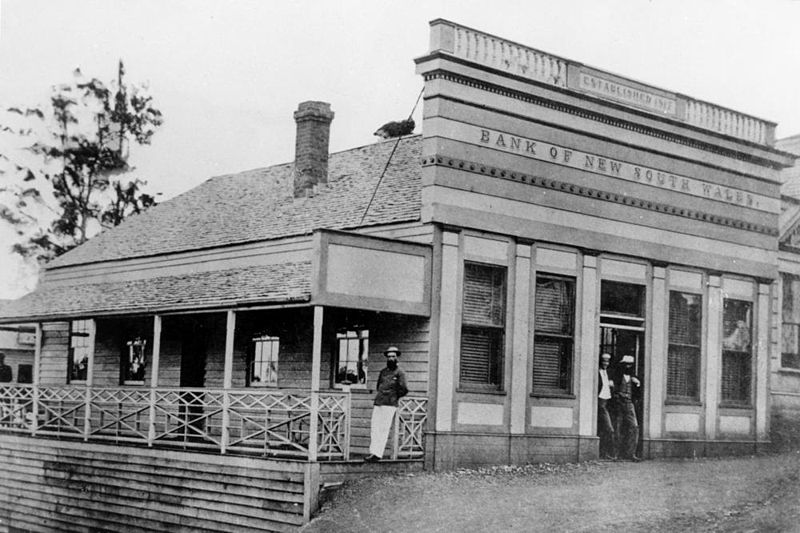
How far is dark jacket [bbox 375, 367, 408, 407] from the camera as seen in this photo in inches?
636

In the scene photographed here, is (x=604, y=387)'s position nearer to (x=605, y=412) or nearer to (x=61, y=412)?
(x=605, y=412)

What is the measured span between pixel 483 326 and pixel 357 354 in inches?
88.7

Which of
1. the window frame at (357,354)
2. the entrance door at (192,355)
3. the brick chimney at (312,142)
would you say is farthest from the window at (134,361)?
the window frame at (357,354)

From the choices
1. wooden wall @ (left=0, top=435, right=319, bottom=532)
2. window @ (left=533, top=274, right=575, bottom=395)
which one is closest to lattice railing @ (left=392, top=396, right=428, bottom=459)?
wooden wall @ (left=0, top=435, right=319, bottom=532)

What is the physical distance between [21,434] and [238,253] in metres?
6.08

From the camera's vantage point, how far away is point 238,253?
2131 centimetres

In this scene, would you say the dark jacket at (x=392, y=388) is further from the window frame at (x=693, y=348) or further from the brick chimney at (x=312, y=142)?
the brick chimney at (x=312, y=142)

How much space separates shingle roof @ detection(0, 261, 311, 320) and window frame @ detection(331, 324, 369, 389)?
1450 mm

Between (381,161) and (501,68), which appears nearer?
(501,68)

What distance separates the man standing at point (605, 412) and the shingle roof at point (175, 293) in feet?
18.6

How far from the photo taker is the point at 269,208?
75.2 feet

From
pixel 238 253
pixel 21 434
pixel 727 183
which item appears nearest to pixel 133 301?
pixel 238 253

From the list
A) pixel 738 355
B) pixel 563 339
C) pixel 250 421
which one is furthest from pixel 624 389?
pixel 250 421

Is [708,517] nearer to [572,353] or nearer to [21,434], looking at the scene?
[572,353]
